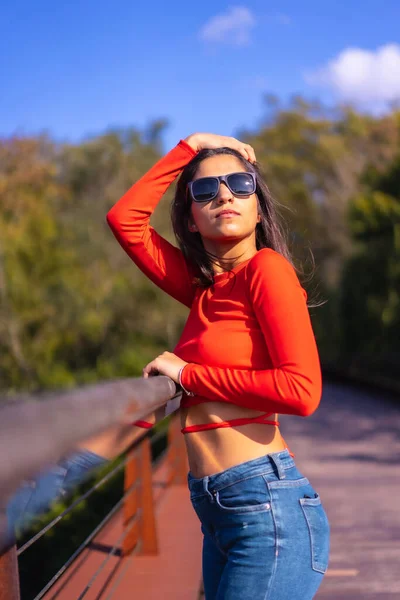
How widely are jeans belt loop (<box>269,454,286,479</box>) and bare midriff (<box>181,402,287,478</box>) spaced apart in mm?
31

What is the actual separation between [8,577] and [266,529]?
538mm

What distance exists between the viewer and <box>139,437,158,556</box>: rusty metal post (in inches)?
185

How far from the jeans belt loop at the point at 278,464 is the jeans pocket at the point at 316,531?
0.22ft

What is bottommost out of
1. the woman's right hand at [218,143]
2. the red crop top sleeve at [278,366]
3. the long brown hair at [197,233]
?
the red crop top sleeve at [278,366]

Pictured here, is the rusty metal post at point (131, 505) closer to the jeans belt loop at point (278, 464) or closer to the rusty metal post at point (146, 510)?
the rusty metal post at point (146, 510)

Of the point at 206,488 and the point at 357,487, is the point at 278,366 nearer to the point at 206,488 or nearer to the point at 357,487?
the point at 206,488

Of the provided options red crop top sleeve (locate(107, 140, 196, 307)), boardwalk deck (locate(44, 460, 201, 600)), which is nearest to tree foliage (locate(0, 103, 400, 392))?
boardwalk deck (locate(44, 460, 201, 600))

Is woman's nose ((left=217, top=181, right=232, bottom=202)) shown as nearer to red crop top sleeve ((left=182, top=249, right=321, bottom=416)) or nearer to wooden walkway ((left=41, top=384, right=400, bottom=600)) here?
red crop top sleeve ((left=182, top=249, right=321, bottom=416))

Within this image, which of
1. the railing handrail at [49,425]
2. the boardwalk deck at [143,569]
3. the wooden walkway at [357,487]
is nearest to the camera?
the railing handrail at [49,425]

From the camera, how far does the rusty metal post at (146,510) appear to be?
4699mm

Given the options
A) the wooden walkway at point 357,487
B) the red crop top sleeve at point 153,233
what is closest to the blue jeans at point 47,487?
the red crop top sleeve at point 153,233

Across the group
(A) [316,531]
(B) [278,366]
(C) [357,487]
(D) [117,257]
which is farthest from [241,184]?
(D) [117,257]

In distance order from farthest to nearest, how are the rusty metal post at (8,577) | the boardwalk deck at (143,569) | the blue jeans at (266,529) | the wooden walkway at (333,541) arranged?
the wooden walkway at (333,541) → the boardwalk deck at (143,569) → the blue jeans at (266,529) → the rusty metal post at (8,577)

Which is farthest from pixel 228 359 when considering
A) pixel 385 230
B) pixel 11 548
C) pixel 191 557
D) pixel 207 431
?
pixel 385 230
